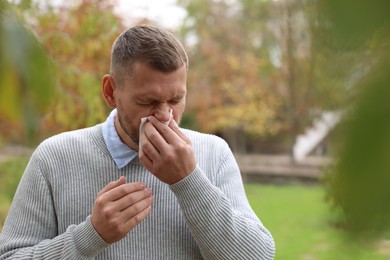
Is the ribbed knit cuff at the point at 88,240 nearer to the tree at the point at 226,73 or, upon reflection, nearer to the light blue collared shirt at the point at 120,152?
the light blue collared shirt at the point at 120,152

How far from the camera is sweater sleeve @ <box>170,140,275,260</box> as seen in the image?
5.07 feet

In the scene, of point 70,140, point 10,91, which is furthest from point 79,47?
point 10,91

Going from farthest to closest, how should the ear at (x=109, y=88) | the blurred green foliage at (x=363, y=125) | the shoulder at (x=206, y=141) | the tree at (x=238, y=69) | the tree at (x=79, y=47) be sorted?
the tree at (x=238, y=69) → the tree at (x=79, y=47) → the shoulder at (x=206, y=141) → the ear at (x=109, y=88) → the blurred green foliage at (x=363, y=125)

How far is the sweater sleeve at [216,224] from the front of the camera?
1545 millimetres

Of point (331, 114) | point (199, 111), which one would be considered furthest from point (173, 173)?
point (199, 111)

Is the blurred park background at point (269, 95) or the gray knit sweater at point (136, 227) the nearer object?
the blurred park background at point (269, 95)

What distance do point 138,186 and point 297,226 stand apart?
7.51 m

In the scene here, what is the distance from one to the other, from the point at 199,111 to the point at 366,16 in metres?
15.0

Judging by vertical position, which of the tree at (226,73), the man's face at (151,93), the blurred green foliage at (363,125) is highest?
the tree at (226,73)

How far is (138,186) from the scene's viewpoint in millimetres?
1510

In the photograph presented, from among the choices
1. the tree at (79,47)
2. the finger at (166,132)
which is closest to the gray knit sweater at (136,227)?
the finger at (166,132)

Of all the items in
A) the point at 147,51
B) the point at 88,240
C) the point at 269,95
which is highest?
the point at 269,95

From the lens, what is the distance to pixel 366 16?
234 mm

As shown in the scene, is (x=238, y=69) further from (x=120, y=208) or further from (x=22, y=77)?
(x=22, y=77)
